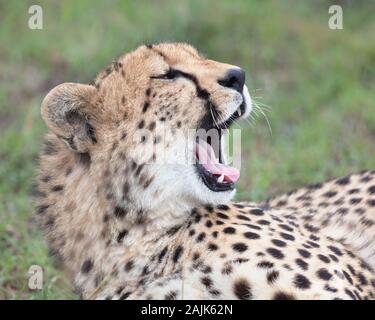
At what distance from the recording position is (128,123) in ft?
10.3

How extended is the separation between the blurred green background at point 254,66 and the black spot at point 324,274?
175 cm

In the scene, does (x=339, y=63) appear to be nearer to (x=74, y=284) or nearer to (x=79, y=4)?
(x=79, y=4)

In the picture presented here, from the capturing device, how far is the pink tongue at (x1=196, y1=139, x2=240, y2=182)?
10.3 ft

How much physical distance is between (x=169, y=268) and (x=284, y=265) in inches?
14.5

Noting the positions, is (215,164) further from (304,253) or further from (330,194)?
(330,194)

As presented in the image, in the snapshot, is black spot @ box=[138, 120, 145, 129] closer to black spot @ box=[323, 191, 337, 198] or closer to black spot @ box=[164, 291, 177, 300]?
black spot @ box=[164, 291, 177, 300]

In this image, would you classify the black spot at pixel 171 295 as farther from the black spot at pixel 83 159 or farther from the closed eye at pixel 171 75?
the closed eye at pixel 171 75

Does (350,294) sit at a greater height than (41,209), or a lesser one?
lesser

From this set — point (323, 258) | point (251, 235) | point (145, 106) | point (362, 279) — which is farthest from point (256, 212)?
point (145, 106)

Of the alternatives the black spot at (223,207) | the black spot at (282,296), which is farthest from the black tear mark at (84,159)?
the black spot at (282,296)

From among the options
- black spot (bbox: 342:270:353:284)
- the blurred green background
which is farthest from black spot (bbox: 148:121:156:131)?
Result: the blurred green background

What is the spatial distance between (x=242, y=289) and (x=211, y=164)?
1.49ft

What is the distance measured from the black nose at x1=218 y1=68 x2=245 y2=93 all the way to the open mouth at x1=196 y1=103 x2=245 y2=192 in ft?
0.21

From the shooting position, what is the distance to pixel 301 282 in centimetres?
296
